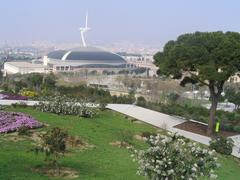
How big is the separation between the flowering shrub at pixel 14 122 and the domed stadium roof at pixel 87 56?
98298mm

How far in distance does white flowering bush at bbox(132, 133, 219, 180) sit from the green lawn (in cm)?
306

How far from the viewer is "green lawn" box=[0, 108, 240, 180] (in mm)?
9781

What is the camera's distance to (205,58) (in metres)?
18.4

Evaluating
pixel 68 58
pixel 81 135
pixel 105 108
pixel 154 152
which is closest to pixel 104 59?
pixel 68 58

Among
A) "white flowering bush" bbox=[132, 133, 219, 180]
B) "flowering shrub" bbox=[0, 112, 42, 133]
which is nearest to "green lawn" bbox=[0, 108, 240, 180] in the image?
"flowering shrub" bbox=[0, 112, 42, 133]

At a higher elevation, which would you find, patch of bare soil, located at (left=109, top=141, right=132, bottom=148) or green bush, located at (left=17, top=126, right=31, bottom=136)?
green bush, located at (left=17, top=126, right=31, bottom=136)

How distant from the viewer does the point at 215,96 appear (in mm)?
20094

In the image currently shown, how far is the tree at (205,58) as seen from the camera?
59.5ft

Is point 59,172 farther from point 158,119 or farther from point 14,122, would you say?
point 158,119

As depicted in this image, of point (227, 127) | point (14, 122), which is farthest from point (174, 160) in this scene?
point (227, 127)

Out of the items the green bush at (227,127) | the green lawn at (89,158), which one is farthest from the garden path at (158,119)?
the green lawn at (89,158)

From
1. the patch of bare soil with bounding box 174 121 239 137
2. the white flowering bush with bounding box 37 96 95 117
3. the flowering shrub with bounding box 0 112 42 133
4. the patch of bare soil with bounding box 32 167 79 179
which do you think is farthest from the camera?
the patch of bare soil with bounding box 174 121 239 137

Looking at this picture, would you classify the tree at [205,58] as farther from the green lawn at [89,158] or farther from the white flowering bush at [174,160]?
the white flowering bush at [174,160]

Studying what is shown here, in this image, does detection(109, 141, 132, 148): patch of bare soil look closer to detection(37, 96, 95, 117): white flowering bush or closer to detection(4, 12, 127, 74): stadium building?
detection(37, 96, 95, 117): white flowering bush
